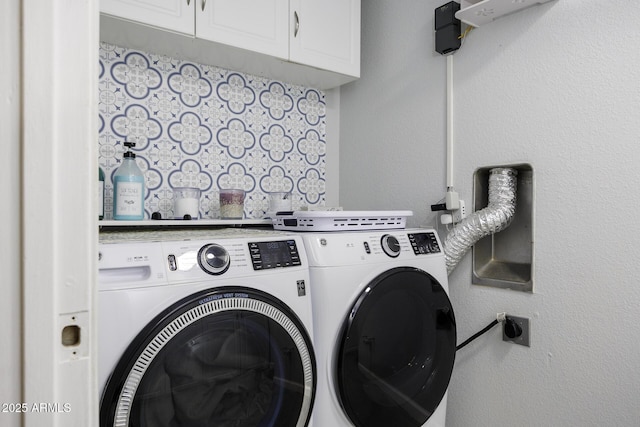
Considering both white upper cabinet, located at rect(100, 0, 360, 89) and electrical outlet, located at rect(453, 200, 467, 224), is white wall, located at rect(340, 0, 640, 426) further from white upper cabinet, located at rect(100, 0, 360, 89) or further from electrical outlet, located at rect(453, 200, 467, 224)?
white upper cabinet, located at rect(100, 0, 360, 89)

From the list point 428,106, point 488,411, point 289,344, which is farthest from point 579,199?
point 289,344

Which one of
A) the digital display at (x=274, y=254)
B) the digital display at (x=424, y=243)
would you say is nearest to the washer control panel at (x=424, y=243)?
the digital display at (x=424, y=243)

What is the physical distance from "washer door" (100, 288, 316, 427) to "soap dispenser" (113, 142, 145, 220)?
75 centimetres

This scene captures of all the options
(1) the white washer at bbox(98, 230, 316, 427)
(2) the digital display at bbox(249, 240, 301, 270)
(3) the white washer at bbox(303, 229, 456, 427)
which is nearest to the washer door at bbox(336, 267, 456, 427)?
(3) the white washer at bbox(303, 229, 456, 427)

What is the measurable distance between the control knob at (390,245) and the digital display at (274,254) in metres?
0.34

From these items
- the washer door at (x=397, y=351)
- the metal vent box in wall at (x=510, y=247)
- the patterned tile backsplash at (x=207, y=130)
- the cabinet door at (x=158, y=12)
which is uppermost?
the cabinet door at (x=158, y=12)

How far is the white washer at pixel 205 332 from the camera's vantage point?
0.91m

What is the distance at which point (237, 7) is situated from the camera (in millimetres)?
1639

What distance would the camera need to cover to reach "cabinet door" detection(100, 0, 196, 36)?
54.8 inches

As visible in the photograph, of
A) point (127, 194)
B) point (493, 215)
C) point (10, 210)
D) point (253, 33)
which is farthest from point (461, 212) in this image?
point (10, 210)

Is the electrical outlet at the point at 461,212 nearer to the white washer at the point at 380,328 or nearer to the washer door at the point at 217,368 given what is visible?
the white washer at the point at 380,328

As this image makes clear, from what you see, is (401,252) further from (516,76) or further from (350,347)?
(516,76)

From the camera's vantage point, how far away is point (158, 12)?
147 cm

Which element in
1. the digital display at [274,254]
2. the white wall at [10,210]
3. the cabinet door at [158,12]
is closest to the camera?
the white wall at [10,210]
